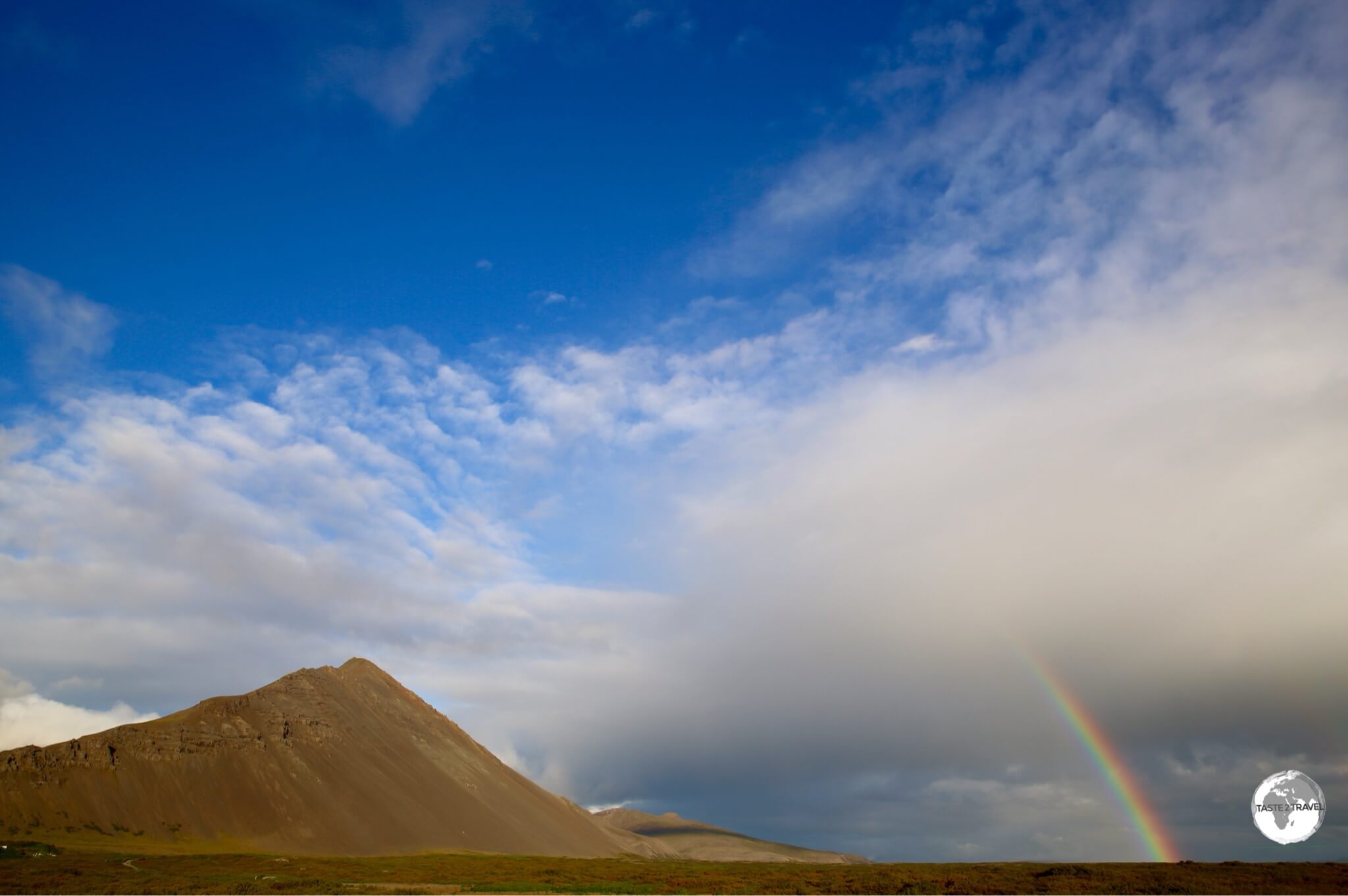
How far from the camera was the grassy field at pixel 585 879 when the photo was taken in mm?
54562

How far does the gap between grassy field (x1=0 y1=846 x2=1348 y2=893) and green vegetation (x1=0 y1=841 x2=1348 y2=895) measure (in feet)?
0.50

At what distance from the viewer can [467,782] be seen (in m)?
196

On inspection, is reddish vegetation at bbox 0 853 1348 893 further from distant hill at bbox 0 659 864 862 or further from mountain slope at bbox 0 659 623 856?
mountain slope at bbox 0 659 623 856

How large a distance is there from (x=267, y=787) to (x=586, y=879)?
287 ft

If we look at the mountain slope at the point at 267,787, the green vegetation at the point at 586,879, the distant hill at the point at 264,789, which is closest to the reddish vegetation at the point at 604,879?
the green vegetation at the point at 586,879

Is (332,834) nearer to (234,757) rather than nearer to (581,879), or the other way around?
(234,757)

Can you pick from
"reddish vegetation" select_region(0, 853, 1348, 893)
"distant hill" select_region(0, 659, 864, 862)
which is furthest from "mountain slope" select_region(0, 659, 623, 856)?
"reddish vegetation" select_region(0, 853, 1348, 893)

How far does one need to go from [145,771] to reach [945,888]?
13260 centimetres

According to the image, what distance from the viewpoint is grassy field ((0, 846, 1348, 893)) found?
5456 centimetres

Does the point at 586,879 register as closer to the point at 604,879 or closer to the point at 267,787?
the point at 604,879

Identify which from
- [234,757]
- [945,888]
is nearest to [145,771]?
[234,757]

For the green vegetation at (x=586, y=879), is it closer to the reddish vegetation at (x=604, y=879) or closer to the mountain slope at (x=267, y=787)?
the reddish vegetation at (x=604, y=879)

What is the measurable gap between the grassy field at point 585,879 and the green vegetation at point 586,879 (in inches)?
6.0

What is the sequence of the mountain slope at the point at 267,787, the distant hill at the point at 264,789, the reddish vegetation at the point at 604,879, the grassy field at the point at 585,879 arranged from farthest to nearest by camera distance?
the mountain slope at the point at 267,787 → the distant hill at the point at 264,789 → the grassy field at the point at 585,879 → the reddish vegetation at the point at 604,879
